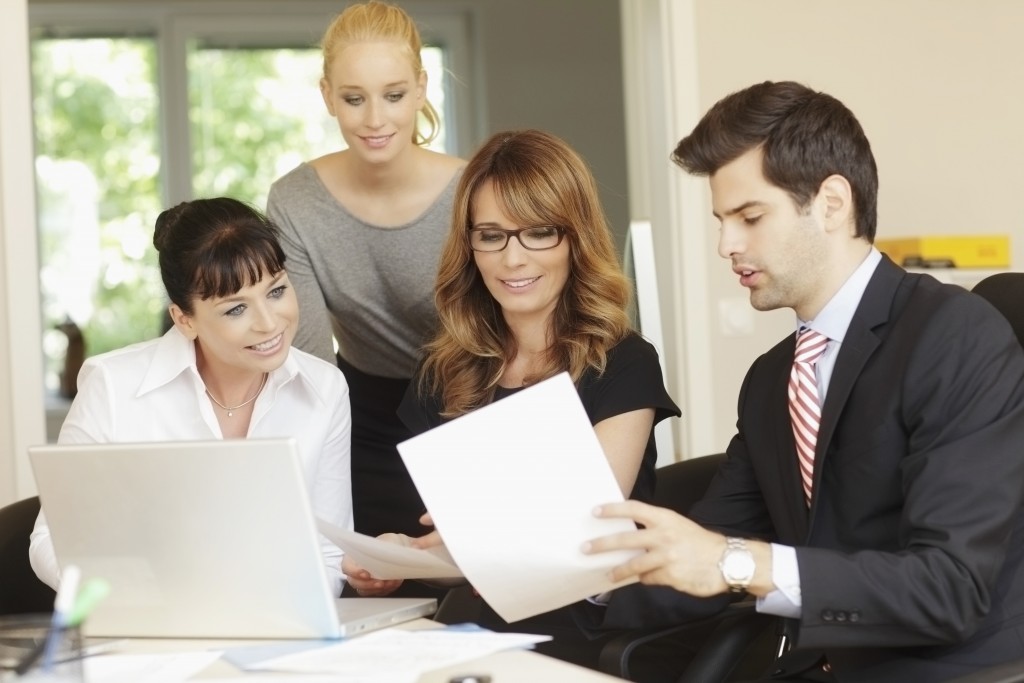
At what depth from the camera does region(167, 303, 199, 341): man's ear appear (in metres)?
2.18

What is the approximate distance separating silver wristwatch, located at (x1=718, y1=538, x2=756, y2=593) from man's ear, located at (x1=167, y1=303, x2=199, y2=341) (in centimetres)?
106

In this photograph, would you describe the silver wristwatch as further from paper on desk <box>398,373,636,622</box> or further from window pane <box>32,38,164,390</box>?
window pane <box>32,38,164,390</box>

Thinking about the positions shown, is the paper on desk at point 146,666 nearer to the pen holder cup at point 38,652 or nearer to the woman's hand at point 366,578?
the pen holder cup at point 38,652

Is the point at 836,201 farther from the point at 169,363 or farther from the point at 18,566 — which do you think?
the point at 18,566

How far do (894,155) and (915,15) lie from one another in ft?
1.41

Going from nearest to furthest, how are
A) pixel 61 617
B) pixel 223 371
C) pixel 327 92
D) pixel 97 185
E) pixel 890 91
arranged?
pixel 61 617
pixel 223 371
pixel 327 92
pixel 890 91
pixel 97 185

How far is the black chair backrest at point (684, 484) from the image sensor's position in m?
2.27

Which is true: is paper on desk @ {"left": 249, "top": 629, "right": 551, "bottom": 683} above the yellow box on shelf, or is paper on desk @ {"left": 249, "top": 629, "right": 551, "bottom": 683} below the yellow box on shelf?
below

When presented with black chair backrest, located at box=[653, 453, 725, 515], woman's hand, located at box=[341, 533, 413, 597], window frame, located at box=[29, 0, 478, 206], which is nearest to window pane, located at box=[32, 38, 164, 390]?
window frame, located at box=[29, 0, 478, 206]

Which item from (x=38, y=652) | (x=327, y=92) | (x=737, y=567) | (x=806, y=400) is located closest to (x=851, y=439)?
(x=806, y=400)

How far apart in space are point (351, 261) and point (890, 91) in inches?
79.2

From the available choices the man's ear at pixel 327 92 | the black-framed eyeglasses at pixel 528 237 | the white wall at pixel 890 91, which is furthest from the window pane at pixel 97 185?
the black-framed eyeglasses at pixel 528 237

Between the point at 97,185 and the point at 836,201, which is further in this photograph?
the point at 97,185

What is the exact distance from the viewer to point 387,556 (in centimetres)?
168
